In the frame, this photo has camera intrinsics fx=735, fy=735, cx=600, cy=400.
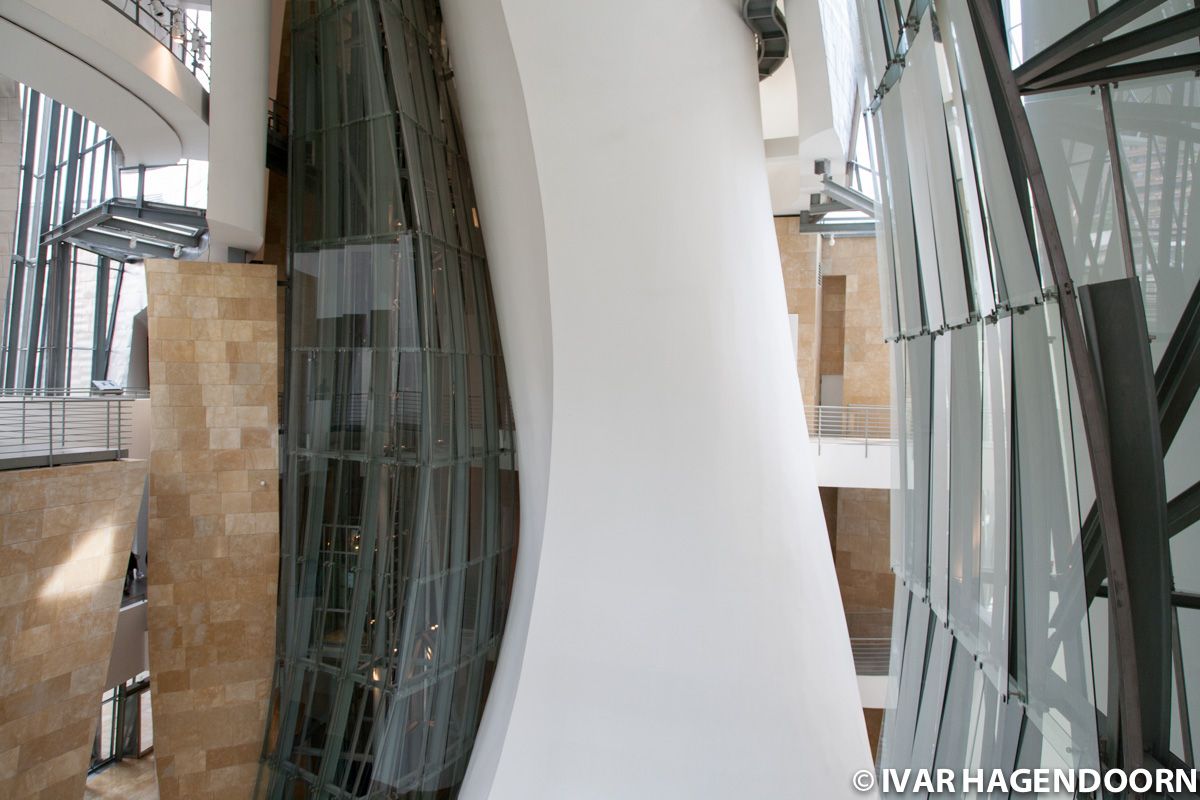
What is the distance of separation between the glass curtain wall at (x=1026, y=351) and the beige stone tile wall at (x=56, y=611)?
26.1 feet

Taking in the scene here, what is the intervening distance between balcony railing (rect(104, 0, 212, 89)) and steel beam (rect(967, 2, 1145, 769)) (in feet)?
32.9

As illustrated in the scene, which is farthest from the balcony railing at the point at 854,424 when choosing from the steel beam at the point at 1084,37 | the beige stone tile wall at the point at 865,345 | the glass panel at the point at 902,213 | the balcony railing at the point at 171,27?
the steel beam at the point at 1084,37

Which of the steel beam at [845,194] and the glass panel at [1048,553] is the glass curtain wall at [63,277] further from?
the glass panel at [1048,553]

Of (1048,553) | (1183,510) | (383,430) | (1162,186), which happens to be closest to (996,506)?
(1048,553)

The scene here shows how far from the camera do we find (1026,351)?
336cm

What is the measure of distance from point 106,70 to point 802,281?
1375cm

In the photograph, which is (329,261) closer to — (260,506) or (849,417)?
(260,506)

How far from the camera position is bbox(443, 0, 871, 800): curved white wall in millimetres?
7781

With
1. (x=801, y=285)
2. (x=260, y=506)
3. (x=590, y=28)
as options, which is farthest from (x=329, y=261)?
(x=801, y=285)

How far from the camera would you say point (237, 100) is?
9.59 meters

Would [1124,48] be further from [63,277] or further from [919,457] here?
[63,277]

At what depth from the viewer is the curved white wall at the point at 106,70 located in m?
7.96

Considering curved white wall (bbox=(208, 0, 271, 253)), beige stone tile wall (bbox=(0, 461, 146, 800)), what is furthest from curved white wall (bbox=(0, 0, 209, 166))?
beige stone tile wall (bbox=(0, 461, 146, 800))

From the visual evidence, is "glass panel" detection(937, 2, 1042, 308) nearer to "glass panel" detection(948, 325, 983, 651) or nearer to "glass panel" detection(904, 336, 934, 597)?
"glass panel" detection(948, 325, 983, 651)
